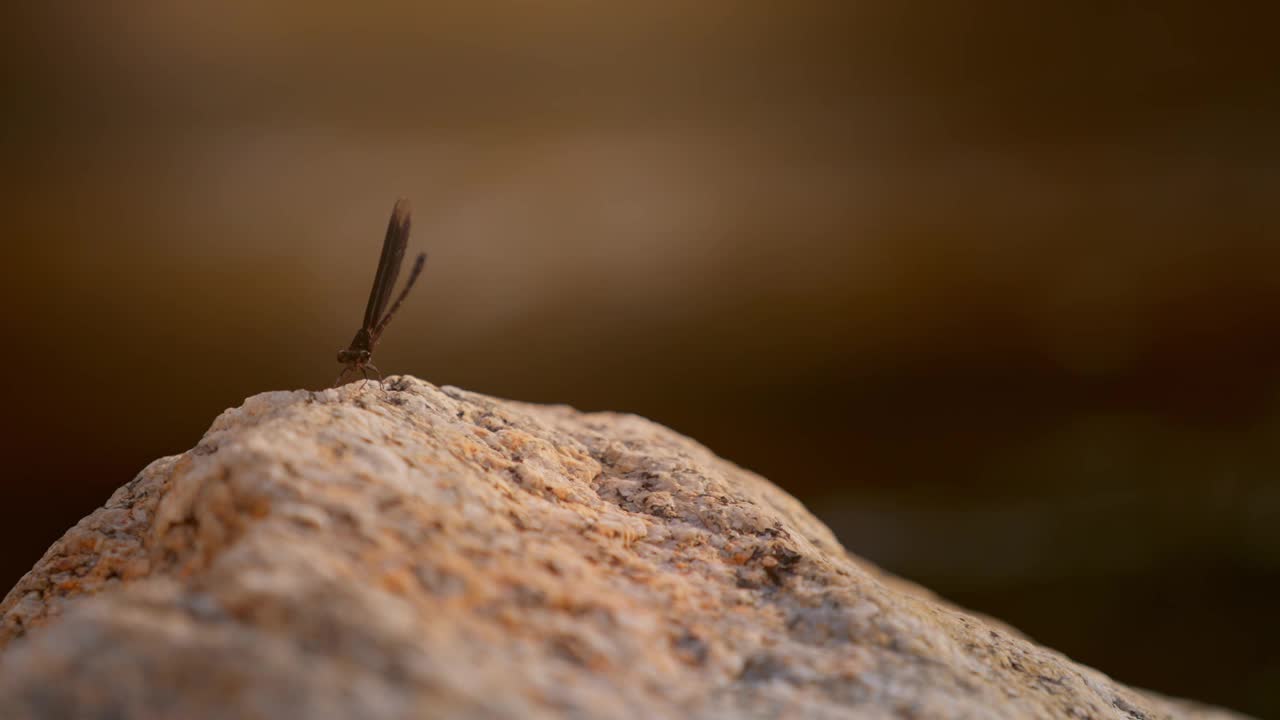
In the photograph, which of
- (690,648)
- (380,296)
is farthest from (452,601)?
(380,296)

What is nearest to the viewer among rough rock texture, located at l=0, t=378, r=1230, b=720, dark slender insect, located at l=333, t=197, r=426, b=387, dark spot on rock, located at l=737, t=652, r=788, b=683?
rough rock texture, located at l=0, t=378, r=1230, b=720

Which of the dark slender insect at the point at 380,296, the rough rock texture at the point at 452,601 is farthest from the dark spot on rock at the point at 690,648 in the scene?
the dark slender insect at the point at 380,296

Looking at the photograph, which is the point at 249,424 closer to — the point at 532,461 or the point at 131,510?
the point at 131,510

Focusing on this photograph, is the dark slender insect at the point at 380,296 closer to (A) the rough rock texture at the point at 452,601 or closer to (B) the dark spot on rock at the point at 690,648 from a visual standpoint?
(A) the rough rock texture at the point at 452,601

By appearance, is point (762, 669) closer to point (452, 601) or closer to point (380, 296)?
point (452, 601)

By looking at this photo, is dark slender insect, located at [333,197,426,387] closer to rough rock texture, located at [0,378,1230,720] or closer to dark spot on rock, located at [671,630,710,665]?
rough rock texture, located at [0,378,1230,720]

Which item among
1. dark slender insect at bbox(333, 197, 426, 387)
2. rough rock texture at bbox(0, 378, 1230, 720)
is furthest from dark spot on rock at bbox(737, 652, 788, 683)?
dark slender insect at bbox(333, 197, 426, 387)
